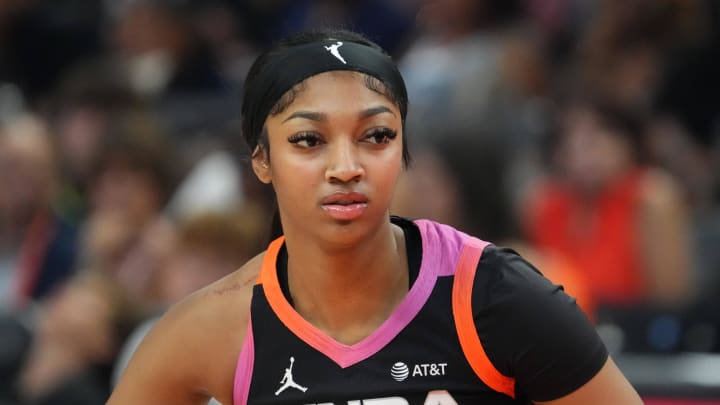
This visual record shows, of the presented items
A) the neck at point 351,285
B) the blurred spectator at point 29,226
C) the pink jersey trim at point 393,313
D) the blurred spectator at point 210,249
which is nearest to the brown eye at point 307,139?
the neck at point 351,285

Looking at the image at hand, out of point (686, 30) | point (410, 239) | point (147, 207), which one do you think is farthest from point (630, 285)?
point (410, 239)

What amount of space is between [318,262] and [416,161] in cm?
321

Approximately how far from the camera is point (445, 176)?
19.4 ft

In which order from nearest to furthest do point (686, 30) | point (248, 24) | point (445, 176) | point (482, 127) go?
point (445, 176) → point (482, 127) → point (686, 30) → point (248, 24)

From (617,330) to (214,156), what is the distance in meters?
2.45

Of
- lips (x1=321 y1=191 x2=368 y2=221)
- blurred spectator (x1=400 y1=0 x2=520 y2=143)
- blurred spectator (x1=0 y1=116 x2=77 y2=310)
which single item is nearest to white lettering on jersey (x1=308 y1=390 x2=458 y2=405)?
lips (x1=321 y1=191 x2=368 y2=221)

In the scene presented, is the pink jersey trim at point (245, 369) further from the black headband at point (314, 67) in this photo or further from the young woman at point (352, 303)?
the black headband at point (314, 67)

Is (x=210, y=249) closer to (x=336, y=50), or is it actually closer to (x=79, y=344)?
(x=79, y=344)

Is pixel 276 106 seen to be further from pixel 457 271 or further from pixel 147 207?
pixel 147 207

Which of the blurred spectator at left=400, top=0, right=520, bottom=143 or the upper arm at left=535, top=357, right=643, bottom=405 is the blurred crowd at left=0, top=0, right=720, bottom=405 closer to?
the blurred spectator at left=400, top=0, right=520, bottom=143

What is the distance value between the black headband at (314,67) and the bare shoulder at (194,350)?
1.19 feet

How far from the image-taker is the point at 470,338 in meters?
2.81

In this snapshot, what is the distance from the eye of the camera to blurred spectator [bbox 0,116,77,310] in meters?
6.70

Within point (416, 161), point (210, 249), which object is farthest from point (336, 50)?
point (416, 161)
